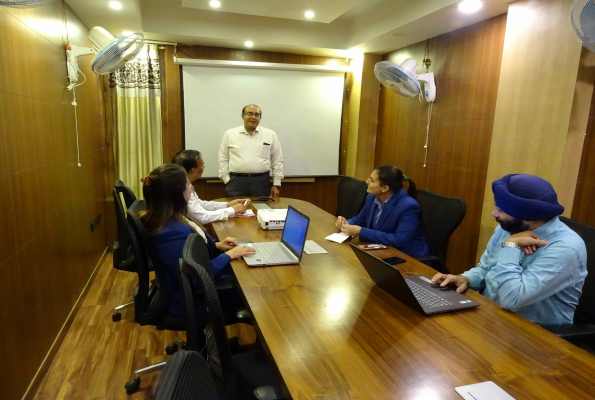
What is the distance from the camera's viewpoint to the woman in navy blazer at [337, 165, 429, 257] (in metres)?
2.19

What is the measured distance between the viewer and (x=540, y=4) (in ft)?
7.88

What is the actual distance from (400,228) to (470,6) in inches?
70.0

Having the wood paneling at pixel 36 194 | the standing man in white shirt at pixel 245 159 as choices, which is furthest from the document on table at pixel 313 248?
the standing man in white shirt at pixel 245 159

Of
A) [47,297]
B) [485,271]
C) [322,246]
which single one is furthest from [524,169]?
[47,297]

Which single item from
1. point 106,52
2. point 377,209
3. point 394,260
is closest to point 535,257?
point 394,260

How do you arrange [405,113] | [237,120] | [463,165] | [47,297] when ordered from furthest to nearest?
1. [237,120]
2. [405,113]
3. [463,165]
4. [47,297]

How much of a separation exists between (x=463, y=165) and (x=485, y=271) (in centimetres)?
187

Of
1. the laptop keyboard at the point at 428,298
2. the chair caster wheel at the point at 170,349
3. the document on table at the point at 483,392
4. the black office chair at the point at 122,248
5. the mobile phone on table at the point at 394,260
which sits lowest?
the chair caster wheel at the point at 170,349

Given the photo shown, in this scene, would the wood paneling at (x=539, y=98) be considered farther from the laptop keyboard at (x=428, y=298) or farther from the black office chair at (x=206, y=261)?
the black office chair at (x=206, y=261)

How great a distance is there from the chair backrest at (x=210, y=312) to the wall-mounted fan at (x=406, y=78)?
2.53 meters

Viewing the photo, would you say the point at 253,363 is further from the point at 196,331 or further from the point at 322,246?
the point at 322,246

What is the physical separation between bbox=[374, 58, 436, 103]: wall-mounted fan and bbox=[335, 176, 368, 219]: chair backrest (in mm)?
907

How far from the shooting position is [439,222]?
2438 millimetres

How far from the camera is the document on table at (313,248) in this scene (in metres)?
1.94
